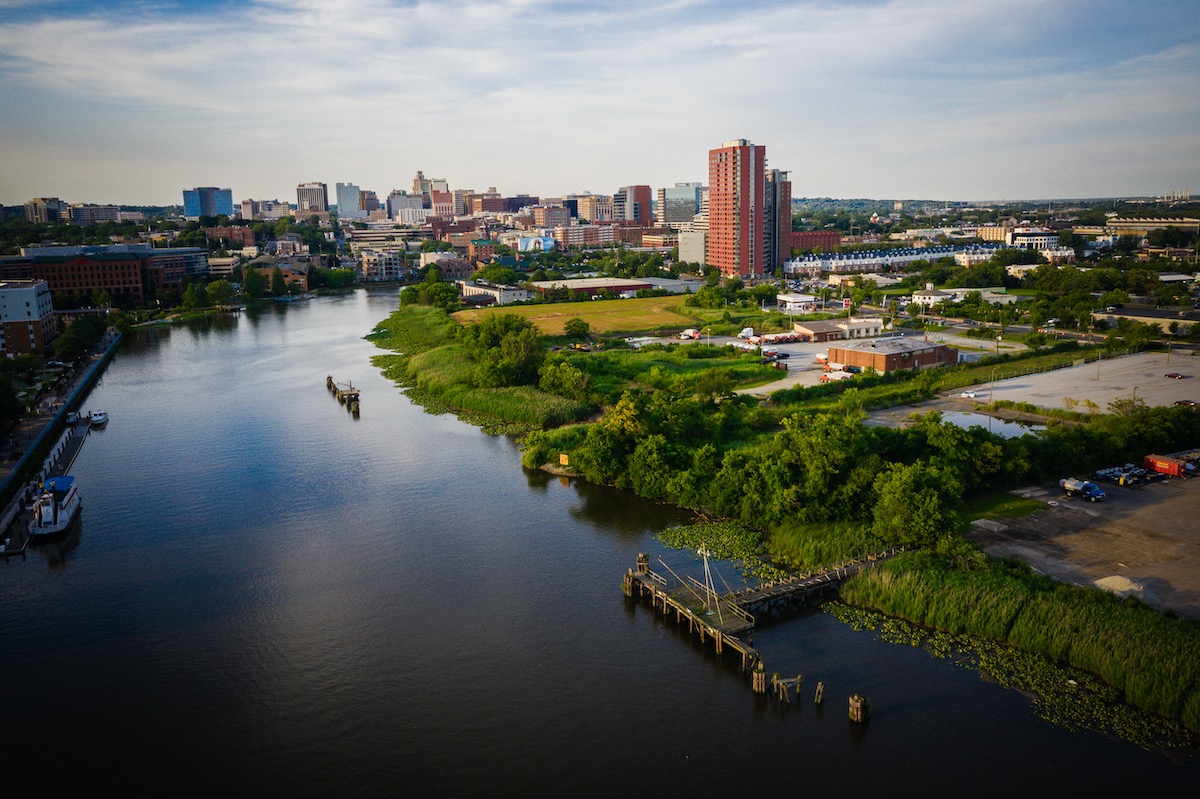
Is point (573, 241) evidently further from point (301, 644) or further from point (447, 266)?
point (301, 644)

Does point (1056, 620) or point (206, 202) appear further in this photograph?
point (206, 202)

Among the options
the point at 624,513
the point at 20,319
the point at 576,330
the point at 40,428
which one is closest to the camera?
the point at 624,513

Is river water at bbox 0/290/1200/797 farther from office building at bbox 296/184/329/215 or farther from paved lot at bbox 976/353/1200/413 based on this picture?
office building at bbox 296/184/329/215

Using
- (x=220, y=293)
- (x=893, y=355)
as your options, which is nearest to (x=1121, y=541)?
(x=893, y=355)

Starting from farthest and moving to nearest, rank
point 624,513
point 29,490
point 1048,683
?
1. point 29,490
2. point 624,513
3. point 1048,683

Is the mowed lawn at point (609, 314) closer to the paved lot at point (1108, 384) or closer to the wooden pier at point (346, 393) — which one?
the wooden pier at point (346, 393)

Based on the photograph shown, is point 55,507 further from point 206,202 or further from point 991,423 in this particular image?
point 206,202

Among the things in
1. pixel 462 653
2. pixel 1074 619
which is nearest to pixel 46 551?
pixel 462 653

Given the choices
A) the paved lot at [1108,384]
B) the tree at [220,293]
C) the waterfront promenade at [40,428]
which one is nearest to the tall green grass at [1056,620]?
the paved lot at [1108,384]
